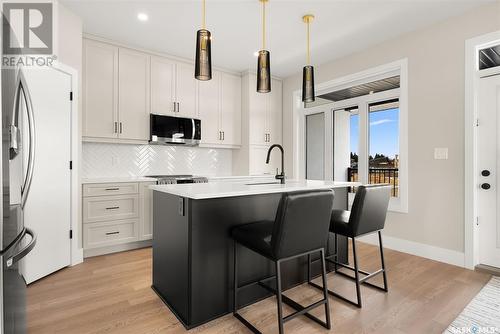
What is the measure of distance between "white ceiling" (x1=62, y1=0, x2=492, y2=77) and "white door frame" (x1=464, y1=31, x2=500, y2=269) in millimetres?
502

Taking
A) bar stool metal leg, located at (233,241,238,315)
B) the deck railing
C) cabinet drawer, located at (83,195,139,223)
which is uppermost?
the deck railing

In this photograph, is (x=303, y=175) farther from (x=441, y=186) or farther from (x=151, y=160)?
(x=151, y=160)

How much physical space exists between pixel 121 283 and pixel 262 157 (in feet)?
10.4

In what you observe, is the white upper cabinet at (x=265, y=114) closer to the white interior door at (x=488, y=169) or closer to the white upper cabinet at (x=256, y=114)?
the white upper cabinet at (x=256, y=114)

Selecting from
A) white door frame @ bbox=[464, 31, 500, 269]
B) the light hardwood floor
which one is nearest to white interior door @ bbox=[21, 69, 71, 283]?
the light hardwood floor

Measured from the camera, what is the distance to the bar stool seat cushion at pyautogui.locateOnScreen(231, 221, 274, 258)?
1.67 meters

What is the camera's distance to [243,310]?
6.70ft

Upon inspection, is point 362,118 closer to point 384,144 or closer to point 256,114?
point 384,144

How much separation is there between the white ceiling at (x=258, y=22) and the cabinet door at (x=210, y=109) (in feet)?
1.92

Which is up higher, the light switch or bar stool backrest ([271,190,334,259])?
the light switch

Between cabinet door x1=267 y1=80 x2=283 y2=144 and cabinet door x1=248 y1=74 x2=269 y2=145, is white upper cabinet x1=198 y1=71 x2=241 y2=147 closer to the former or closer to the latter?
cabinet door x1=248 y1=74 x2=269 y2=145

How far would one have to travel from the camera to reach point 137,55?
3.85 m

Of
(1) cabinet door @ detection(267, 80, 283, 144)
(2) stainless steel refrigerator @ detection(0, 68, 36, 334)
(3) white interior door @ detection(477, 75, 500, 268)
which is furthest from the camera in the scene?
(1) cabinet door @ detection(267, 80, 283, 144)

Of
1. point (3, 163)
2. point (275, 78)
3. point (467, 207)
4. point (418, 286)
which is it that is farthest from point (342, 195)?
point (275, 78)
